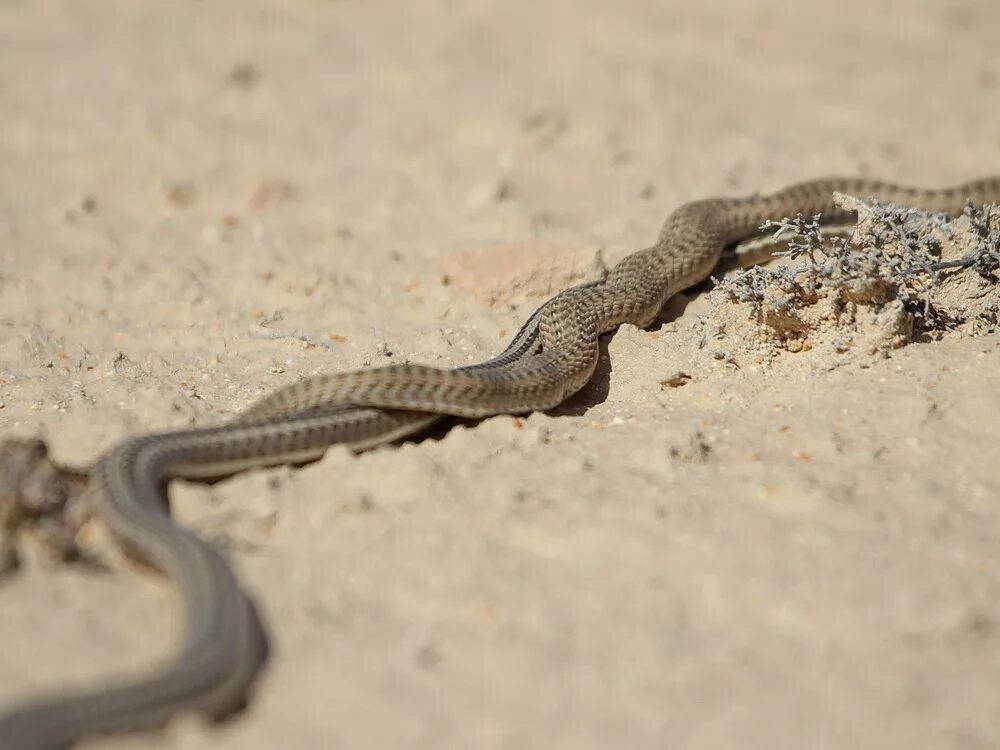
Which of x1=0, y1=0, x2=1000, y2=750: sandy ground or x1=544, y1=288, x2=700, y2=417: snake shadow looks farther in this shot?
x1=544, y1=288, x2=700, y2=417: snake shadow

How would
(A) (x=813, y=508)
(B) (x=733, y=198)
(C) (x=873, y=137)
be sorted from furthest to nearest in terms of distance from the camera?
1. (C) (x=873, y=137)
2. (B) (x=733, y=198)
3. (A) (x=813, y=508)

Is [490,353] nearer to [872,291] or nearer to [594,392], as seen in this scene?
[594,392]

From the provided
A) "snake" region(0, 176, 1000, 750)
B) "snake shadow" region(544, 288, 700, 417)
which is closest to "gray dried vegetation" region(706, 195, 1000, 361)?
"snake shadow" region(544, 288, 700, 417)

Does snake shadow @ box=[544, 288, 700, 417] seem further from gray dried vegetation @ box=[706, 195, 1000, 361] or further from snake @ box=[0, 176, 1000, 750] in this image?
gray dried vegetation @ box=[706, 195, 1000, 361]

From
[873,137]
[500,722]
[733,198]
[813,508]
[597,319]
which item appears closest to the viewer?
[500,722]

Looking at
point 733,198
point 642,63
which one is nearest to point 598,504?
point 733,198

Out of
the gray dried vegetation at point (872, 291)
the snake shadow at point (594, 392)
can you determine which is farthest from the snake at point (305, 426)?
the gray dried vegetation at point (872, 291)

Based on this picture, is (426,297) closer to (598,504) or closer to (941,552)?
(598,504)

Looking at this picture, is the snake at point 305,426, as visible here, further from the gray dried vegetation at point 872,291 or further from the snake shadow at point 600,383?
the gray dried vegetation at point 872,291
